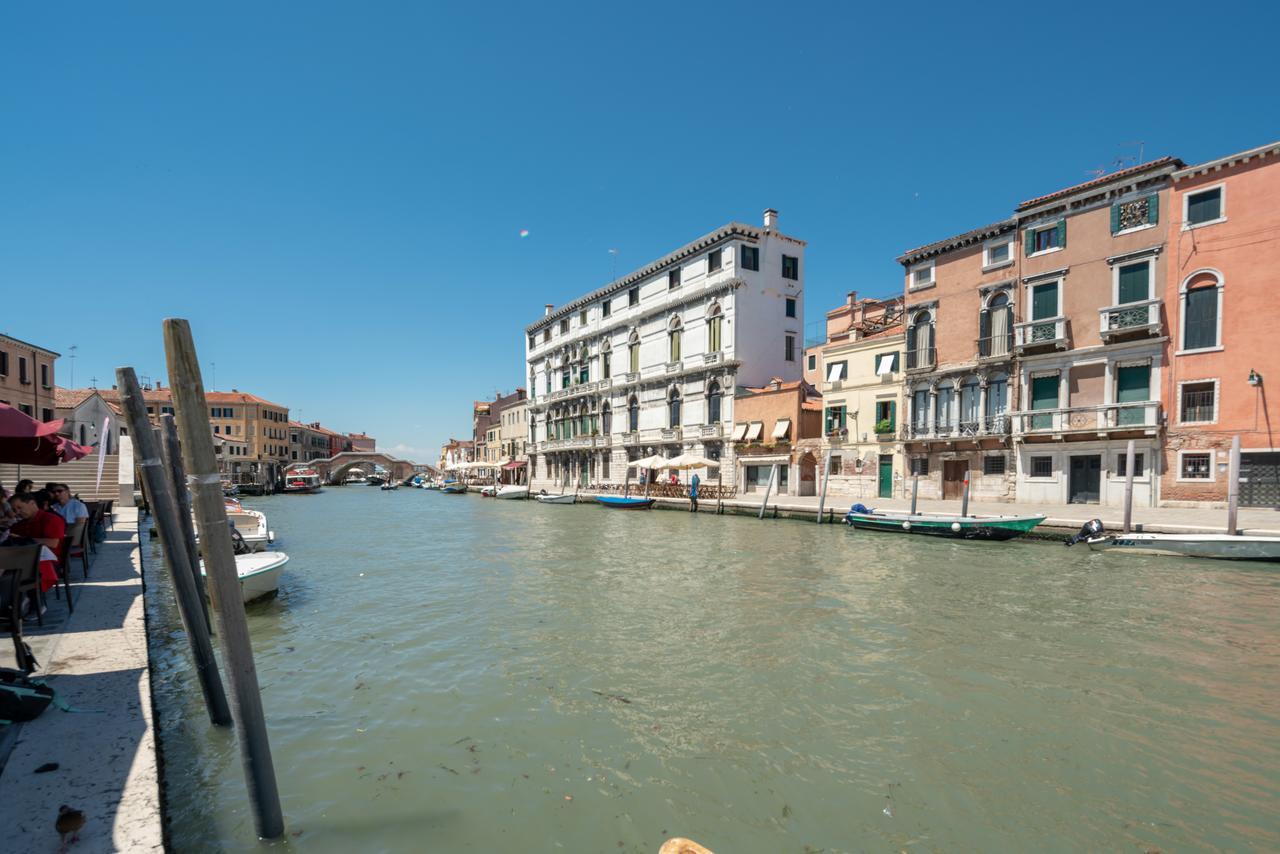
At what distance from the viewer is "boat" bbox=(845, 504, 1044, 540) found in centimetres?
1680

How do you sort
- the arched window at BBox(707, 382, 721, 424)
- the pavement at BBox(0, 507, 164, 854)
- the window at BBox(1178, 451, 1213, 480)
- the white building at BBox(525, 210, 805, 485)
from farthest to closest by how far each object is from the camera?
the arched window at BBox(707, 382, 721, 424), the white building at BBox(525, 210, 805, 485), the window at BBox(1178, 451, 1213, 480), the pavement at BBox(0, 507, 164, 854)

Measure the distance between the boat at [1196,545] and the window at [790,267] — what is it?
23.0 m

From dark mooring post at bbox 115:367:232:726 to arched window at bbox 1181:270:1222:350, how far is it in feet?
82.8

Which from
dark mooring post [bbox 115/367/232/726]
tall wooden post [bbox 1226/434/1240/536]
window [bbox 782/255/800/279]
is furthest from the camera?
window [bbox 782/255/800/279]

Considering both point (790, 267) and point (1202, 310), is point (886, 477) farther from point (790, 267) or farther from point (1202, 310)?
point (790, 267)

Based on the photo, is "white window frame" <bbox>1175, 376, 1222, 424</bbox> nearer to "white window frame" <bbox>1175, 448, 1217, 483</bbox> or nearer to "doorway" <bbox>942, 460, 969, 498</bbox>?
"white window frame" <bbox>1175, 448, 1217, 483</bbox>

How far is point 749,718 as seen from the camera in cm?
531

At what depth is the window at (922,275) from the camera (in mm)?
25703

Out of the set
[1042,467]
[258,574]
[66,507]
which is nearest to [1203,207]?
[1042,467]

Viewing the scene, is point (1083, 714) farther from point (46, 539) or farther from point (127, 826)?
point (46, 539)

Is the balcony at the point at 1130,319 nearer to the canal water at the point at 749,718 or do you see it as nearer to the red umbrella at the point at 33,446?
the canal water at the point at 749,718

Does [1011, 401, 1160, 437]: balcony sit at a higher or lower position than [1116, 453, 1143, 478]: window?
higher

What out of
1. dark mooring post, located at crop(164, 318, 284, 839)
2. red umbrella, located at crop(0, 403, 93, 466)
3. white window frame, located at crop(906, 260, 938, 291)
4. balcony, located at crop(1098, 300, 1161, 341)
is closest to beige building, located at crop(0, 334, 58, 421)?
red umbrella, located at crop(0, 403, 93, 466)

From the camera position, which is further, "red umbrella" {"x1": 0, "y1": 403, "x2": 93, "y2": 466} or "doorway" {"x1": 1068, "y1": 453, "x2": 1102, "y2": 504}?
"doorway" {"x1": 1068, "y1": 453, "x2": 1102, "y2": 504}
